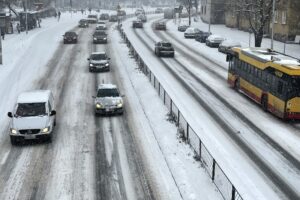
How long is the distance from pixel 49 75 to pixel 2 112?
12.3 m

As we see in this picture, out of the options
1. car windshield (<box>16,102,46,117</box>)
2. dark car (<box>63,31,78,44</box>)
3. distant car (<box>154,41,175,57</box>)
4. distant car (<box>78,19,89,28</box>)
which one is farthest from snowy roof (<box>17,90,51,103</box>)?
distant car (<box>78,19,89,28</box>)

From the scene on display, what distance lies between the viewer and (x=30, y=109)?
23375mm

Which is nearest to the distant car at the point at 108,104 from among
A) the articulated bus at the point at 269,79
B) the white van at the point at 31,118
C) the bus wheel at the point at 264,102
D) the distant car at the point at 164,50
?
the white van at the point at 31,118

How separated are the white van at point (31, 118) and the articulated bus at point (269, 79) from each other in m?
12.6

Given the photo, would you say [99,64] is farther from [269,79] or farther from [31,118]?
[31,118]

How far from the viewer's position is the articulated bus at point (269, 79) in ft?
85.3

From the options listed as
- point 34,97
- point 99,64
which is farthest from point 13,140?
point 99,64

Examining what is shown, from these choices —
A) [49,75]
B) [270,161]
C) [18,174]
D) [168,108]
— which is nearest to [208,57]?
[49,75]

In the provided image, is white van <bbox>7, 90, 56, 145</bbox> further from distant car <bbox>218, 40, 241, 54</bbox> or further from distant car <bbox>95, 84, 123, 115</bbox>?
distant car <bbox>218, 40, 241, 54</bbox>

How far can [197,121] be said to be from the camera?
26.9 meters

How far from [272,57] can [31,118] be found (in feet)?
49.2

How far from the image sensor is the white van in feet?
72.6

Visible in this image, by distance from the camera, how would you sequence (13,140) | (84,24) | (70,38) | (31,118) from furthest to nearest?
(84,24) < (70,38) < (31,118) < (13,140)

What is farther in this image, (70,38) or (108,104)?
(70,38)
